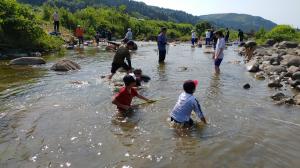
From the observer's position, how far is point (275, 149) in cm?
768

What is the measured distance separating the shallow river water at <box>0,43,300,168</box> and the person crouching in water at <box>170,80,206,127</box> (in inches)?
11.0

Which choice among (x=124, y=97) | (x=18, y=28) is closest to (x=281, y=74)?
(x=124, y=97)

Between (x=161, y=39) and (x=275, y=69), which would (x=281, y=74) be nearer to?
(x=275, y=69)

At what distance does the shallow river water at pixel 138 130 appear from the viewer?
698 cm

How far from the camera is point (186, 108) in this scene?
28.2 ft

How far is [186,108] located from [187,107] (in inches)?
1.4

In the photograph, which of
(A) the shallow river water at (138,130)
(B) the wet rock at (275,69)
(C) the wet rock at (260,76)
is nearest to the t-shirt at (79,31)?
(A) the shallow river water at (138,130)

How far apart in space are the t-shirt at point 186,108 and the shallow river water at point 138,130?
13.1 inches

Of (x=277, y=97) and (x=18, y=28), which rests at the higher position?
(x=18, y=28)

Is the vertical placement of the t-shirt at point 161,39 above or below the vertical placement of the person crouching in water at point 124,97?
above

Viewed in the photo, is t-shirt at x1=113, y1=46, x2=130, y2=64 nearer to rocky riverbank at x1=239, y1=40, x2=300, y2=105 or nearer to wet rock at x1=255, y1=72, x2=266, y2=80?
rocky riverbank at x1=239, y1=40, x2=300, y2=105

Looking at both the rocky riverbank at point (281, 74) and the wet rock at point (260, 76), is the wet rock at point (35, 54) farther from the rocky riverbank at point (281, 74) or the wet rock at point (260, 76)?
the wet rock at point (260, 76)

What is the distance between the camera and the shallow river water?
6.98 metres

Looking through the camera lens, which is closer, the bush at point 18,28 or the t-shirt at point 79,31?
the bush at point 18,28
